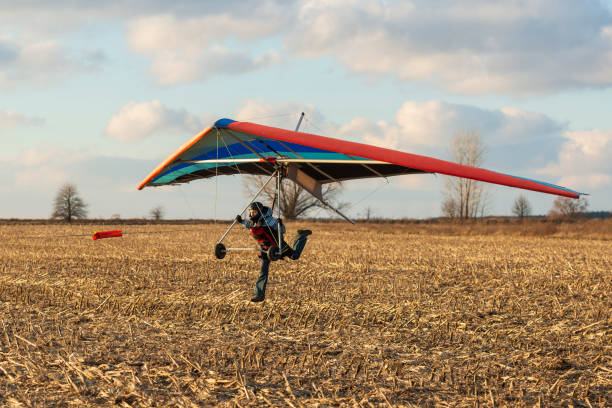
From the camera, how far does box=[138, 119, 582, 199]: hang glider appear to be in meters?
8.33

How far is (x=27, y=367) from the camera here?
651cm

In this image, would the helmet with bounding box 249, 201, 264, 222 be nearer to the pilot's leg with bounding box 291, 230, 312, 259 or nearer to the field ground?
the pilot's leg with bounding box 291, 230, 312, 259

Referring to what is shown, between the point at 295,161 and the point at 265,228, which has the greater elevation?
the point at 295,161

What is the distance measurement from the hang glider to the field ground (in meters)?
2.39

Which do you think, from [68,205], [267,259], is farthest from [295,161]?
[68,205]

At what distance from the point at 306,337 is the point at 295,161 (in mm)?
4135

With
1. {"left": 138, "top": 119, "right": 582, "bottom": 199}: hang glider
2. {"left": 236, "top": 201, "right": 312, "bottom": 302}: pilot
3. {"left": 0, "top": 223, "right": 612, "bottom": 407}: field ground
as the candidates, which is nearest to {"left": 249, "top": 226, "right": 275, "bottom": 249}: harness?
{"left": 236, "top": 201, "right": 312, "bottom": 302}: pilot

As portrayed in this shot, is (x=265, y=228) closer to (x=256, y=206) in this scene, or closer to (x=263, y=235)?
(x=263, y=235)

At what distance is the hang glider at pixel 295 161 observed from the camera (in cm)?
833

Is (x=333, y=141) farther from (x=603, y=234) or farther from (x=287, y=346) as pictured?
(x=603, y=234)

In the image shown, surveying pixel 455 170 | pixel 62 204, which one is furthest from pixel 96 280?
pixel 62 204

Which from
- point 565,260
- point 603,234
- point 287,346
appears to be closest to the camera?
point 287,346

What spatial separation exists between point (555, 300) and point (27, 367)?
379 inches

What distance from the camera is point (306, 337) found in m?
8.24
